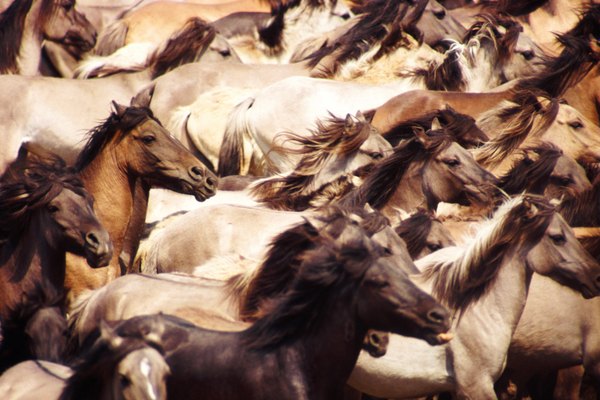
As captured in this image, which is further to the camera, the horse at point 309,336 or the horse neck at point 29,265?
the horse neck at point 29,265

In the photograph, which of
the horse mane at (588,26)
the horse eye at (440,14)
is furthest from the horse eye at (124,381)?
the horse eye at (440,14)

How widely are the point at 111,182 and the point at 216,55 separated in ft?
11.3

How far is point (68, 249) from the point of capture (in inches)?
272

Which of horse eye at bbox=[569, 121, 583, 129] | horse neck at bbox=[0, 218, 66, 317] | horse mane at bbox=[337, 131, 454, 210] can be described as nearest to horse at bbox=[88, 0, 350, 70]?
horse eye at bbox=[569, 121, 583, 129]

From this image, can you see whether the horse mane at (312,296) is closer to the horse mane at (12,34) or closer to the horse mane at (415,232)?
the horse mane at (415,232)

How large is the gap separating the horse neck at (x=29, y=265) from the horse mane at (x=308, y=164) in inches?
82.7

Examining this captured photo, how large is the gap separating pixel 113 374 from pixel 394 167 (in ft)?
12.2

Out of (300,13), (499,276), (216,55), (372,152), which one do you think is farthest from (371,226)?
(300,13)

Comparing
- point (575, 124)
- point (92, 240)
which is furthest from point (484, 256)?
point (575, 124)

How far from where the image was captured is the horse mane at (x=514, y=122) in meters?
9.74

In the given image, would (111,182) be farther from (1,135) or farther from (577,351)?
(577,351)

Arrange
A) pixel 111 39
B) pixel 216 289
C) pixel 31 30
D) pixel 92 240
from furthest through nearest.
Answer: pixel 111 39 < pixel 31 30 < pixel 92 240 < pixel 216 289

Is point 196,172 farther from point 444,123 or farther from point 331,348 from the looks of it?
point 331,348

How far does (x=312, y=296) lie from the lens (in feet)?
18.7
